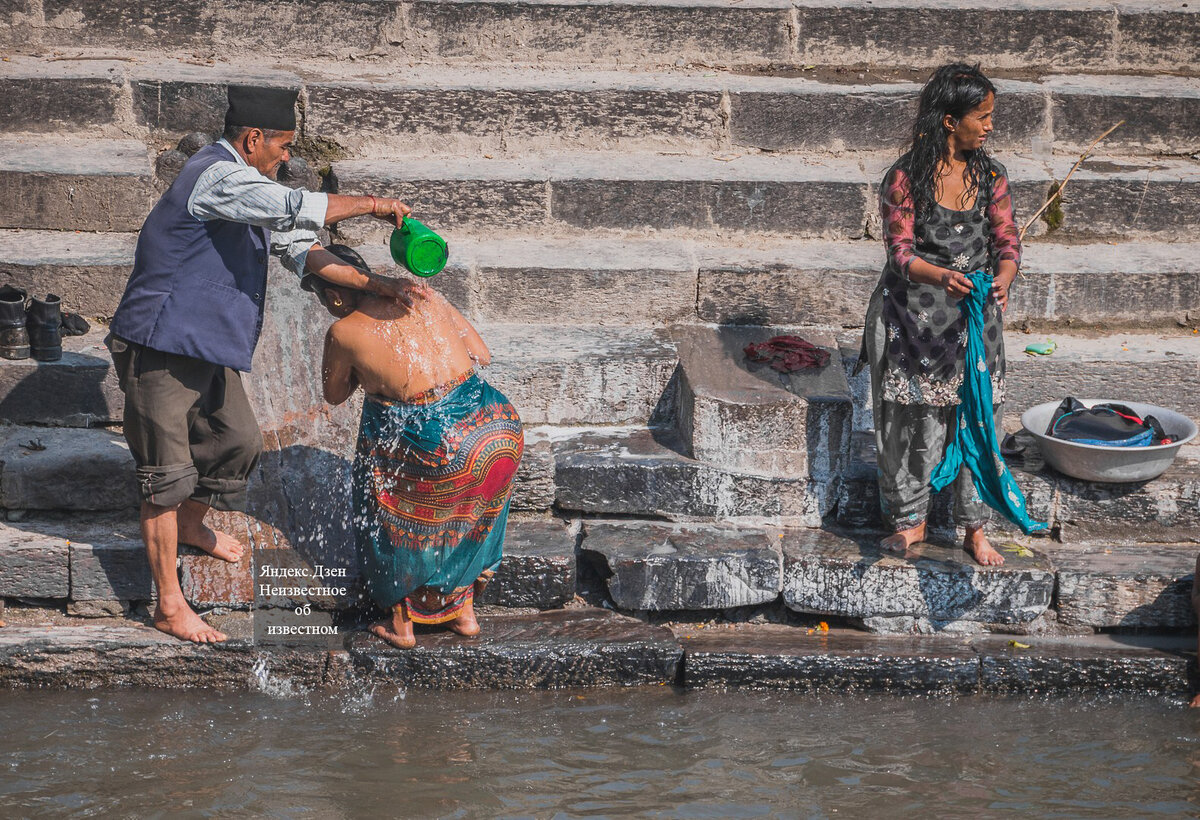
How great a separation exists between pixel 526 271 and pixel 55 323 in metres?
2.24

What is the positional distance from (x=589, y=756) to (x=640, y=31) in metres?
4.75

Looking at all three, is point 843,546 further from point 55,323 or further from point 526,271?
point 55,323

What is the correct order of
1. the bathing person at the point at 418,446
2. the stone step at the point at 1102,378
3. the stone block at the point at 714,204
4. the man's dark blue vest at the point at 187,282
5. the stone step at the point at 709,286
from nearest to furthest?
the man's dark blue vest at the point at 187,282
the bathing person at the point at 418,446
the stone step at the point at 1102,378
the stone step at the point at 709,286
the stone block at the point at 714,204

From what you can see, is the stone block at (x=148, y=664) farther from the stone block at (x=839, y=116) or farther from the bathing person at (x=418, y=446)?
the stone block at (x=839, y=116)

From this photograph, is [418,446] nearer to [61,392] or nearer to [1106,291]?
[61,392]

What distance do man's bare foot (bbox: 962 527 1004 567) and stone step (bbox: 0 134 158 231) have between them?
445cm

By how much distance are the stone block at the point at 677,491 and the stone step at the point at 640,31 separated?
3234 millimetres

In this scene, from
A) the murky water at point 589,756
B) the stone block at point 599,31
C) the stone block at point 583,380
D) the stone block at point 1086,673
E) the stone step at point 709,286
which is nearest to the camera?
the murky water at point 589,756

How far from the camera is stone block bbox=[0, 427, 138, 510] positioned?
5.50 m

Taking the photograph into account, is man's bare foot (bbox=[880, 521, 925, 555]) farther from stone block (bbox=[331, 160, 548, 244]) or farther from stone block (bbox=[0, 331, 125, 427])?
stone block (bbox=[0, 331, 125, 427])

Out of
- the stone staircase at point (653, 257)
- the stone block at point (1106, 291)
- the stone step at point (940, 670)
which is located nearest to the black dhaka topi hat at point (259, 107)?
the stone staircase at point (653, 257)

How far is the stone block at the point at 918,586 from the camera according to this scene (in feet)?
17.5

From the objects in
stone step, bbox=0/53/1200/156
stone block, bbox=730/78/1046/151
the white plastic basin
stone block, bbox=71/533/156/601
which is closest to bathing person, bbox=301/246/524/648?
stone block, bbox=71/533/156/601

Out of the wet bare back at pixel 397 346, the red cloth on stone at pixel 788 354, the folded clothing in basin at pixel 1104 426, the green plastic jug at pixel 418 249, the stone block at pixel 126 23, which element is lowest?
the folded clothing in basin at pixel 1104 426
